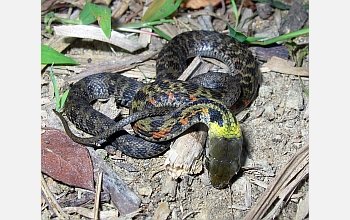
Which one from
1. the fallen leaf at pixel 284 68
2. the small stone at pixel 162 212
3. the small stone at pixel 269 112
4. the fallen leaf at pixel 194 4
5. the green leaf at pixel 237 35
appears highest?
the fallen leaf at pixel 194 4

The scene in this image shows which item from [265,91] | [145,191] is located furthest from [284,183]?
[265,91]

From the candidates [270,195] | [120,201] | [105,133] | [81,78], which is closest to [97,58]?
[81,78]

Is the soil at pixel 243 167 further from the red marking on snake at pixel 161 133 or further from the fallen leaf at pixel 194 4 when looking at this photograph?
the fallen leaf at pixel 194 4

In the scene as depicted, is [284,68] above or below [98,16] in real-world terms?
below

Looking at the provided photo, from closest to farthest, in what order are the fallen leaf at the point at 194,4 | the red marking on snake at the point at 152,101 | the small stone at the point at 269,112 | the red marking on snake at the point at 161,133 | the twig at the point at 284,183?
1. the twig at the point at 284,183
2. the red marking on snake at the point at 161,133
3. the red marking on snake at the point at 152,101
4. the small stone at the point at 269,112
5. the fallen leaf at the point at 194,4

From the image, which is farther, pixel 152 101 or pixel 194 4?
pixel 194 4

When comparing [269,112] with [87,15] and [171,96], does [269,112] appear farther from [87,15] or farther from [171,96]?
[87,15]

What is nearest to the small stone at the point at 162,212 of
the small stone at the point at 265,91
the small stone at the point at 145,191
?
the small stone at the point at 145,191
